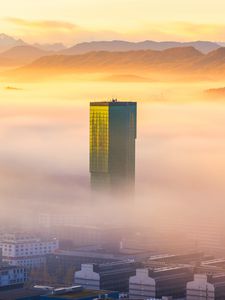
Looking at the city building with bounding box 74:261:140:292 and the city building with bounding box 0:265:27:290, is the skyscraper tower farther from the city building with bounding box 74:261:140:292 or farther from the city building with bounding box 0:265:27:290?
the city building with bounding box 0:265:27:290

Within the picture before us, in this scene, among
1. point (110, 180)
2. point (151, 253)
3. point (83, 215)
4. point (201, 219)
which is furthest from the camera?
point (110, 180)

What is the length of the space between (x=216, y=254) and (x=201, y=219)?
939 centimetres

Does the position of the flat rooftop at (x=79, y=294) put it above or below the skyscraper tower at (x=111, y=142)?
below

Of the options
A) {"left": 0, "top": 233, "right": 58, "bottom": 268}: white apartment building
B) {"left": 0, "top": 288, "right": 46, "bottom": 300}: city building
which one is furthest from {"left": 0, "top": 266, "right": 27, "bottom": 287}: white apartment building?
{"left": 0, "top": 233, "right": 58, "bottom": 268}: white apartment building

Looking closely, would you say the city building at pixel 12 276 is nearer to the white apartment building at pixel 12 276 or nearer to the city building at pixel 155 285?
the white apartment building at pixel 12 276

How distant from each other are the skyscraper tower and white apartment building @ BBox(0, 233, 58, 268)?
27.2 metres

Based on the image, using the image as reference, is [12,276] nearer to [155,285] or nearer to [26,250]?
[155,285]

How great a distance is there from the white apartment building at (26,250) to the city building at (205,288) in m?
16.7

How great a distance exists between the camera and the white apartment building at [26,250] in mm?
106688

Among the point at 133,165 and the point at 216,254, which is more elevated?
the point at 133,165

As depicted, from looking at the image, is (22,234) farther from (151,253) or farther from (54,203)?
(54,203)

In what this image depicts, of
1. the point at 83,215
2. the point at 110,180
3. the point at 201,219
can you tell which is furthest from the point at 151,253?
the point at 110,180

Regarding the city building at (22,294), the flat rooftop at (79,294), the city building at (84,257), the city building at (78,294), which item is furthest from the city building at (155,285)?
the city building at (84,257)

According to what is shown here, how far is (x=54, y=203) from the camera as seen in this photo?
131750 mm
